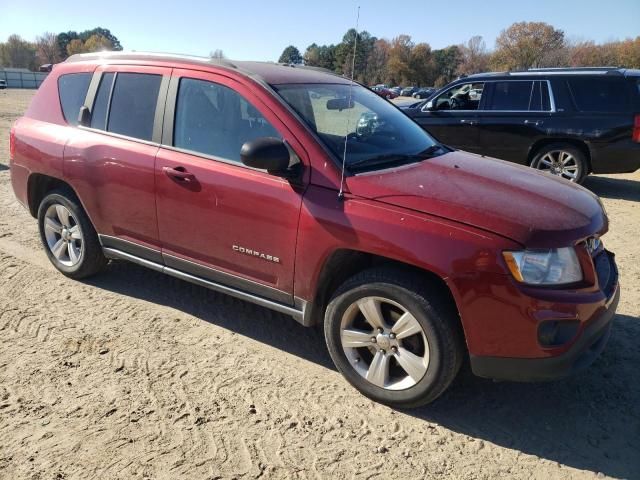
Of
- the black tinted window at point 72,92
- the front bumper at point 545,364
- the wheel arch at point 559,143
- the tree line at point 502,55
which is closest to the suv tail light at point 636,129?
the wheel arch at point 559,143

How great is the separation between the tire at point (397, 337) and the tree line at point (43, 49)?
108 m

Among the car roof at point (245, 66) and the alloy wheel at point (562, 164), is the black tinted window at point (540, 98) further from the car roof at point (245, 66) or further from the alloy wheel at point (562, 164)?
the car roof at point (245, 66)

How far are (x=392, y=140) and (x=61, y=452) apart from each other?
8.93 ft

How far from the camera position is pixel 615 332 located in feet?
12.8

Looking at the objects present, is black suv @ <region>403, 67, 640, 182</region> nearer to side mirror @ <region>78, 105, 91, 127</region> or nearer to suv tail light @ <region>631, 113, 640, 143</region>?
suv tail light @ <region>631, 113, 640, 143</region>

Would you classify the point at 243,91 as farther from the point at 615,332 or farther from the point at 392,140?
the point at 615,332

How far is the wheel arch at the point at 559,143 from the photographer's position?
823 cm

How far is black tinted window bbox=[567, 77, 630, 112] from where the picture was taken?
7.93 m

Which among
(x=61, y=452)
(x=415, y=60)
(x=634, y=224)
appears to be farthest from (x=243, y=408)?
(x=415, y=60)

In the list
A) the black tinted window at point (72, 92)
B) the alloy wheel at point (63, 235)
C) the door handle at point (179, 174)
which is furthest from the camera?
the alloy wheel at point (63, 235)

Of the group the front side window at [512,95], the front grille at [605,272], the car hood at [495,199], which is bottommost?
the front grille at [605,272]

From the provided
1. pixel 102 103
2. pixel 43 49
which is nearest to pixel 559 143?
pixel 102 103

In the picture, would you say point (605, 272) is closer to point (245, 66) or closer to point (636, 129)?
point (245, 66)

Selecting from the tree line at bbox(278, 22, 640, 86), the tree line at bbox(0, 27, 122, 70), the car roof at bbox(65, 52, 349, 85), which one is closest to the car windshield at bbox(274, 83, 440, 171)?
the car roof at bbox(65, 52, 349, 85)
